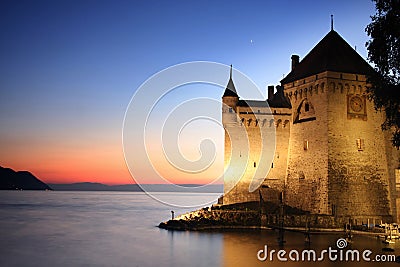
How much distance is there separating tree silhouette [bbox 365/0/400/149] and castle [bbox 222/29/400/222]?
9189 millimetres

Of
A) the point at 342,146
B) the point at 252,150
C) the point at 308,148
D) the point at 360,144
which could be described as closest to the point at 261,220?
the point at 252,150

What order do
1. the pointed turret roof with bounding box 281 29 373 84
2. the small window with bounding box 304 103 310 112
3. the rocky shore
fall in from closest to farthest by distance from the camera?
the rocky shore
the pointed turret roof with bounding box 281 29 373 84
the small window with bounding box 304 103 310 112

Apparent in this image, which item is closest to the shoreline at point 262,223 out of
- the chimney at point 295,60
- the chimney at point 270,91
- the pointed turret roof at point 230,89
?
the pointed turret roof at point 230,89

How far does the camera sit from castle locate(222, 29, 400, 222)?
30953mm

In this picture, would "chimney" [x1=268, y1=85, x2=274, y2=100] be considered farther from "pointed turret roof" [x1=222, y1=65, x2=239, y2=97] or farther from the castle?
"pointed turret roof" [x1=222, y1=65, x2=239, y2=97]

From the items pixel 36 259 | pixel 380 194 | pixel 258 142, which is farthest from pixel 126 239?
pixel 380 194

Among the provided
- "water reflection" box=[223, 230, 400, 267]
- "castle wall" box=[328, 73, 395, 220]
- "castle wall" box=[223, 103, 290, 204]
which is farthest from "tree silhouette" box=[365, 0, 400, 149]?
"castle wall" box=[223, 103, 290, 204]

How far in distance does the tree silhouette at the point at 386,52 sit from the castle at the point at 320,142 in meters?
9.19

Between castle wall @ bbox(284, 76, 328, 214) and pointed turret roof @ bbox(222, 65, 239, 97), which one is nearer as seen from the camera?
castle wall @ bbox(284, 76, 328, 214)

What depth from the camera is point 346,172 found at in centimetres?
3097

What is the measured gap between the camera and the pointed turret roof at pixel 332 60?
1250 inches

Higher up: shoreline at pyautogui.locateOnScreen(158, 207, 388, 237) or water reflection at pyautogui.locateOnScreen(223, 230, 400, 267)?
shoreline at pyautogui.locateOnScreen(158, 207, 388, 237)

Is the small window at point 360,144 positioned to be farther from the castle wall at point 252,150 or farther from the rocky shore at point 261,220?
the castle wall at point 252,150

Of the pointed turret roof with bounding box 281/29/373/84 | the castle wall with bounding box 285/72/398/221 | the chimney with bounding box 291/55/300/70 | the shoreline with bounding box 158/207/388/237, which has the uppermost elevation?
the chimney with bounding box 291/55/300/70
